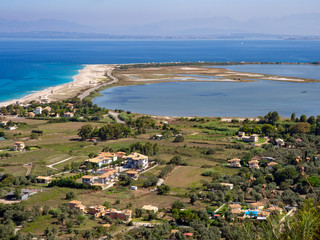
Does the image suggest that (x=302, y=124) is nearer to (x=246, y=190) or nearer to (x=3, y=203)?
(x=246, y=190)

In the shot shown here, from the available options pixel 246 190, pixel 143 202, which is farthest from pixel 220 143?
pixel 143 202

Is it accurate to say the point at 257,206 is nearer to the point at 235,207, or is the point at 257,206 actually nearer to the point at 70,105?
the point at 235,207

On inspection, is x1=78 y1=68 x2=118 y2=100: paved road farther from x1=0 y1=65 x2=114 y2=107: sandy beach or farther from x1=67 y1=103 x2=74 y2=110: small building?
x1=67 y1=103 x2=74 y2=110: small building

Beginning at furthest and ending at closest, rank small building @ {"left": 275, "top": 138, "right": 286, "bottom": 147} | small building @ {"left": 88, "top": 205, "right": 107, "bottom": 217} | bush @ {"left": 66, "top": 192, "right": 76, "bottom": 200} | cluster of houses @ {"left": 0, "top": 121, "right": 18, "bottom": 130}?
cluster of houses @ {"left": 0, "top": 121, "right": 18, "bottom": 130}, small building @ {"left": 275, "top": 138, "right": 286, "bottom": 147}, bush @ {"left": 66, "top": 192, "right": 76, "bottom": 200}, small building @ {"left": 88, "top": 205, "right": 107, "bottom": 217}

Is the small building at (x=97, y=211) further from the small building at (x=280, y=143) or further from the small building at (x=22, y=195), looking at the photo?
the small building at (x=280, y=143)

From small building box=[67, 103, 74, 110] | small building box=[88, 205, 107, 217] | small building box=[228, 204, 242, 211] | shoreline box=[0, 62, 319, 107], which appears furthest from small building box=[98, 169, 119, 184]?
shoreline box=[0, 62, 319, 107]

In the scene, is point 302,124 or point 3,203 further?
point 302,124
